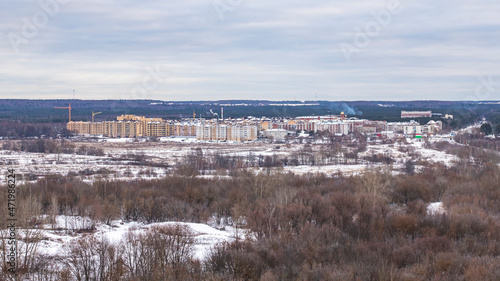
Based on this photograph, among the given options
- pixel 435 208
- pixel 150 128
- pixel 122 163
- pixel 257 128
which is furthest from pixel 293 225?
pixel 150 128

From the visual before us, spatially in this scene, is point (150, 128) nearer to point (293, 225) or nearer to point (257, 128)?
point (257, 128)

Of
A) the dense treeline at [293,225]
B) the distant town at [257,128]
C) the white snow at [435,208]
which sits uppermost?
the distant town at [257,128]

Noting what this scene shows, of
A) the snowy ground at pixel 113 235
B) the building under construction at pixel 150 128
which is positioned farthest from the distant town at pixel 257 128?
the snowy ground at pixel 113 235

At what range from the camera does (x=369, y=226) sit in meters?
18.4

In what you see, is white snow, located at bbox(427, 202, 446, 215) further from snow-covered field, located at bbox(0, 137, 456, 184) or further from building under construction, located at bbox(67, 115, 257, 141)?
building under construction, located at bbox(67, 115, 257, 141)

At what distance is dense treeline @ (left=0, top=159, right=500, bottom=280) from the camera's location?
1295cm

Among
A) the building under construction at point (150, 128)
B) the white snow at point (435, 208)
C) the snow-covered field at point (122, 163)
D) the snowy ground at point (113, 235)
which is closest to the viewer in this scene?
the snowy ground at point (113, 235)

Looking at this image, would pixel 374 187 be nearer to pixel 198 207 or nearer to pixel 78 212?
pixel 198 207

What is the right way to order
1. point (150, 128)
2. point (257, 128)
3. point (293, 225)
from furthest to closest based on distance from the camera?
point (150, 128) < point (257, 128) < point (293, 225)

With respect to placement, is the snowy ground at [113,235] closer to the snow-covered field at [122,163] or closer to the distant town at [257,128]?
the snow-covered field at [122,163]

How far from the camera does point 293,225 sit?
19.3 m

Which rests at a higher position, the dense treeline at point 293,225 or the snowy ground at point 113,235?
the dense treeline at point 293,225

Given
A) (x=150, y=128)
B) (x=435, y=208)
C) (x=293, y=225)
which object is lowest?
(x=435, y=208)

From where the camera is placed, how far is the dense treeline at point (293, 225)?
12953 mm
